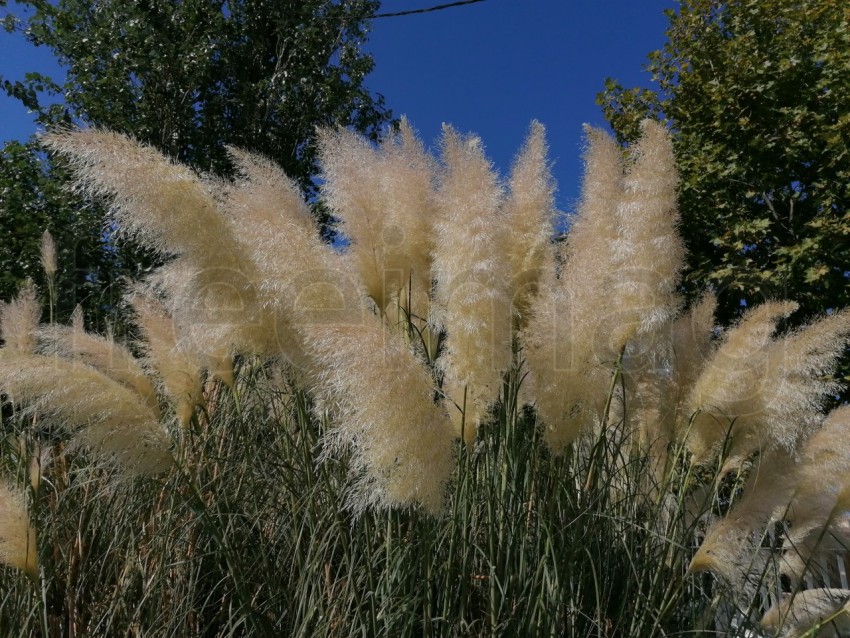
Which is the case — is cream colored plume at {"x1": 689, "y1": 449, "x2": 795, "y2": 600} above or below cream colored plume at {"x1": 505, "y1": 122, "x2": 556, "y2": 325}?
below

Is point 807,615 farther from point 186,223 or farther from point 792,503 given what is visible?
point 186,223

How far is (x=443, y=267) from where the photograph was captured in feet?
6.22

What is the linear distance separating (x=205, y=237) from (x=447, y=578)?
1054 millimetres

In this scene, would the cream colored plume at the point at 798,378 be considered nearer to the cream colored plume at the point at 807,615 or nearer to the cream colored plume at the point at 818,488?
the cream colored plume at the point at 818,488

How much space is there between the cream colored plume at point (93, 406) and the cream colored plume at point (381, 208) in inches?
31.4

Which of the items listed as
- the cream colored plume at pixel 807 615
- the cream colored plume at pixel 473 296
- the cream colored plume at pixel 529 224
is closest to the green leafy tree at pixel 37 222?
the cream colored plume at pixel 529 224

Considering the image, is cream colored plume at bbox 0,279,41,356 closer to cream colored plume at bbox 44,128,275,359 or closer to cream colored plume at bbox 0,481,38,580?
cream colored plume at bbox 0,481,38,580

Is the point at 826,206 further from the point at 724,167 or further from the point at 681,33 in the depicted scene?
the point at 681,33

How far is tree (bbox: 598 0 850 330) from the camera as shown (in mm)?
5777

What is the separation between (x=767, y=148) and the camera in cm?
622

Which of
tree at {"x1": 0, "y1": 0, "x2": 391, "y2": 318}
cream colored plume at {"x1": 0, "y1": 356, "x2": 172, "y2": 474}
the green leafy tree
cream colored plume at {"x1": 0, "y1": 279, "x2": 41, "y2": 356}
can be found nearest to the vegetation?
cream colored plume at {"x1": 0, "y1": 356, "x2": 172, "y2": 474}

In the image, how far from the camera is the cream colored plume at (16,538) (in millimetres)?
1752

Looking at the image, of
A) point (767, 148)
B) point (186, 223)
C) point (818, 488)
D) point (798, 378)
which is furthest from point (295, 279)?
point (767, 148)

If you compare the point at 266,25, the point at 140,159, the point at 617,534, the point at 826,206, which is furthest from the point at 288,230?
the point at 266,25
